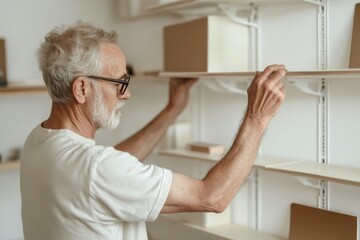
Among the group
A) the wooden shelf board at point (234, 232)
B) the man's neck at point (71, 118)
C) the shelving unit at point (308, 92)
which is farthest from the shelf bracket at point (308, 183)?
the man's neck at point (71, 118)

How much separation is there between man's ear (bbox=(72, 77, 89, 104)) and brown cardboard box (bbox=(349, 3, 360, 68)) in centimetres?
102

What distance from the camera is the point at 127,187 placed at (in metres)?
1.49

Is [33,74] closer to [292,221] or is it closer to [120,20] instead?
[120,20]

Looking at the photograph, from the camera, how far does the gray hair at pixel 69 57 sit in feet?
5.36

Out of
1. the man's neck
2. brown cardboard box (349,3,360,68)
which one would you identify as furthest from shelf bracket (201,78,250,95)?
A: the man's neck

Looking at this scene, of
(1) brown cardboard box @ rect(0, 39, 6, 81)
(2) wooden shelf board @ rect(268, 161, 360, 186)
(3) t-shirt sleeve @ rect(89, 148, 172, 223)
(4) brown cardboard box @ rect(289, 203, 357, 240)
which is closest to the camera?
(3) t-shirt sleeve @ rect(89, 148, 172, 223)

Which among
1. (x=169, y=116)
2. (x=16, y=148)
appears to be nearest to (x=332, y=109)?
(x=169, y=116)

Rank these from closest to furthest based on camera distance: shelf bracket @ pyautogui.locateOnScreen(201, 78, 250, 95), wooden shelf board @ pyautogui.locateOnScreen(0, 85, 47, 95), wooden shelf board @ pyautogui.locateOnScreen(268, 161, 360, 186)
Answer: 1. wooden shelf board @ pyautogui.locateOnScreen(268, 161, 360, 186)
2. shelf bracket @ pyautogui.locateOnScreen(201, 78, 250, 95)
3. wooden shelf board @ pyautogui.locateOnScreen(0, 85, 47, 95)

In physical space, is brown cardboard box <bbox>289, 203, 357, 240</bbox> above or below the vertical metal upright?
below

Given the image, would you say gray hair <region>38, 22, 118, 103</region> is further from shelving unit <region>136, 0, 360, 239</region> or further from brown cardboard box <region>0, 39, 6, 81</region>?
brown cardboard box <region>0, 39, 6, 81</region>

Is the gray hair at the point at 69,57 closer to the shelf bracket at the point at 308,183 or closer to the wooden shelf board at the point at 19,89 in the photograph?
the wooden shelf board at the point at 19,89

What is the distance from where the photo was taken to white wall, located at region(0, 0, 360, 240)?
2076 mm

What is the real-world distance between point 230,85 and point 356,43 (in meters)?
0.69

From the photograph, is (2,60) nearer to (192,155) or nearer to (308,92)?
(192,155)
